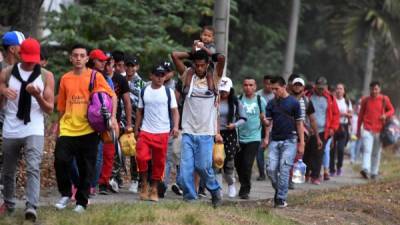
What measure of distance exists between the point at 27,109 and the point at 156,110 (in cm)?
279

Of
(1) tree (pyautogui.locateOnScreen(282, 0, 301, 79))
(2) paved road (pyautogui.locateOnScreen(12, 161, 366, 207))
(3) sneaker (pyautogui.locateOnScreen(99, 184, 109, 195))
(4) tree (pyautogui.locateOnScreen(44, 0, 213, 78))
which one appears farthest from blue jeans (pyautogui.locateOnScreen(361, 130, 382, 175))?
(3) sneaker (pyautogui.locateOnScreen(99, 184, 109, 195))

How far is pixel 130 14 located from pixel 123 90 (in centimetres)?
681

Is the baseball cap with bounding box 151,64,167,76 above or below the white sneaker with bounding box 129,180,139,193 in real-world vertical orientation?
above

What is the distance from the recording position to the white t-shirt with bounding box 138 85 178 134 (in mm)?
12156

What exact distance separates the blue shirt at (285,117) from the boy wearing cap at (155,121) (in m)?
1.50

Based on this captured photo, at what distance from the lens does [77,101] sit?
10375 millimetres

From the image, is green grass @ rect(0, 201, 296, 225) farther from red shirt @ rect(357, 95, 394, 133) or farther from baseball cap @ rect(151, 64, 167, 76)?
red shirt @ rect(357, 95, 394, 133)

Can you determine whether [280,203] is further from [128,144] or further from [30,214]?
[30,214]

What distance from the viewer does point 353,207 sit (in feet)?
43.0

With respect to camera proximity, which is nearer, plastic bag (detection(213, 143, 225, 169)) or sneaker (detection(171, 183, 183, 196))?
plastic bag (detection(213, 143, 225, 169))

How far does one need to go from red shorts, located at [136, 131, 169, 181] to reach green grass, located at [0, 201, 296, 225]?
4.90 feet

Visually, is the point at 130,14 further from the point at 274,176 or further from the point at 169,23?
the point at 274,176

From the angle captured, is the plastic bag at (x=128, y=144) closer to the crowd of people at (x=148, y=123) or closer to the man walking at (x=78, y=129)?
the crowd of people at (x=148, y=123)

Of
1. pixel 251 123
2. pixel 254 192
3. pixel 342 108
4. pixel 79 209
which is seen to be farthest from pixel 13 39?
pixel 342 108
